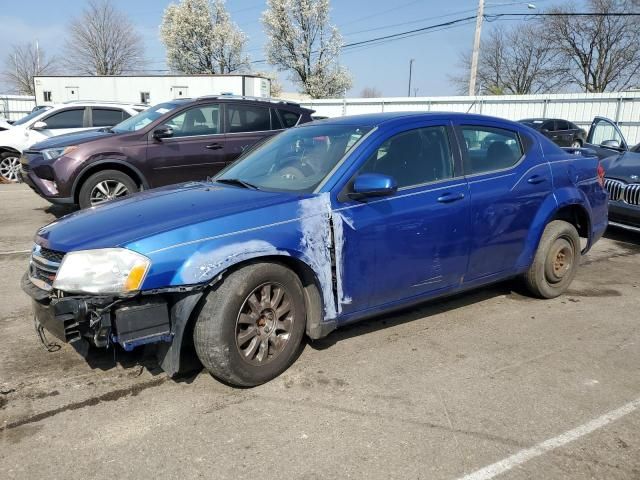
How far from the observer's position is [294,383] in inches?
136

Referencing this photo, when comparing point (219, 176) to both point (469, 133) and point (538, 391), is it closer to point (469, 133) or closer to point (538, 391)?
point (469, 133)

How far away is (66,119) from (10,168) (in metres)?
1.91

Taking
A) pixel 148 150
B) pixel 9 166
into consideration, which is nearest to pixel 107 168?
pixel 148 150

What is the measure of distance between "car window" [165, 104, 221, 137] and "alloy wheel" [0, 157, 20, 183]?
20.7ft

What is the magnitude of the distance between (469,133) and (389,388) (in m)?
2.20

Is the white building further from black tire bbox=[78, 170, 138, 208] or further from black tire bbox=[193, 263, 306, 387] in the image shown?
black tire bbox=[193, 263, 306, 387]

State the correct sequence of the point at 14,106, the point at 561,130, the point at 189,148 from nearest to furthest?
the point at 189,148
the point at 561,130
the point at 14,106

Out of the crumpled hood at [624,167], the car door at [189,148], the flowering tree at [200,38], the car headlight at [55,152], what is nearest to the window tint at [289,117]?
the car door at [189,148]

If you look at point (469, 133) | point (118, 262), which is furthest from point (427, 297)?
point (118, 262)

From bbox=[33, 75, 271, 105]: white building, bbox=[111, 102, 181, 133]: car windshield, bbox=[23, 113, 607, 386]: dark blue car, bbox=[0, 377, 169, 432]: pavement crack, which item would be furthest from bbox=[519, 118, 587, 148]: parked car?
bbox=[0, 377, 169, 432]: pavement crack

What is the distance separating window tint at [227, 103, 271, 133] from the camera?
337 inches

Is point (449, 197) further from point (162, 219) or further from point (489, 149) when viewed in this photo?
point (162, 219)

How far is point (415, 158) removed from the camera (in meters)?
4.05

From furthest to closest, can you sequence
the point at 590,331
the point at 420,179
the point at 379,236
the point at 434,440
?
the point at 590,331
the point at 420,179
the point at 379,236
the point at 434,440
